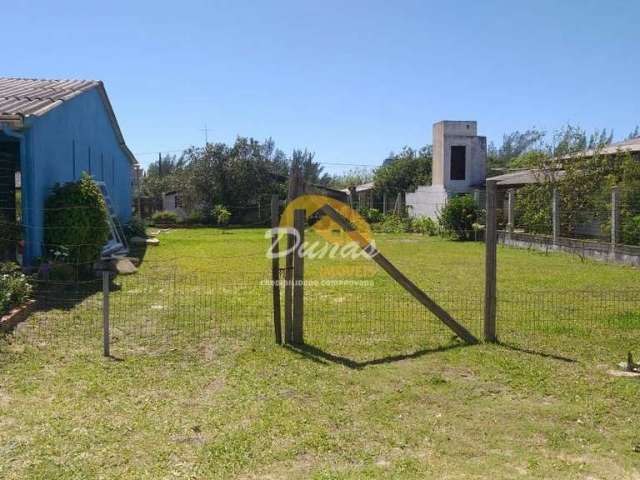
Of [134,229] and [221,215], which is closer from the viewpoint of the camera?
[134,229]

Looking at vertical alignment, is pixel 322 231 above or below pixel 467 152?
below

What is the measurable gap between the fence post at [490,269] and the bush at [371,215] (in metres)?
23.5

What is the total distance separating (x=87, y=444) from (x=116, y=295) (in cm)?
582

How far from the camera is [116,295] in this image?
931 centimetres

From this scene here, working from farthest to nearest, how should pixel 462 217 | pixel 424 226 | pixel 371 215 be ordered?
pixel 371 215, pixel 424 226, pixel 462 217

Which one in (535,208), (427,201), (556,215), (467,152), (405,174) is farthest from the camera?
(405,174)

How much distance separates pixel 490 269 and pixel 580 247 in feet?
35.4

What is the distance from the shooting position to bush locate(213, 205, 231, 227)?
31.1 metres

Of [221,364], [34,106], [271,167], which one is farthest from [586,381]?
[271,167]

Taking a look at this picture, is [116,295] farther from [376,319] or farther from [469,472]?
[469,472]

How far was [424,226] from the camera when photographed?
2595 centimetres

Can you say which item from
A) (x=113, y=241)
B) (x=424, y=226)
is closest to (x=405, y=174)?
(x=424, y=226)

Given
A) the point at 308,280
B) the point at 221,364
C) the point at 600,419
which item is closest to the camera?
the point at 600,419

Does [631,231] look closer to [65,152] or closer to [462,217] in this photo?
[462,217]
